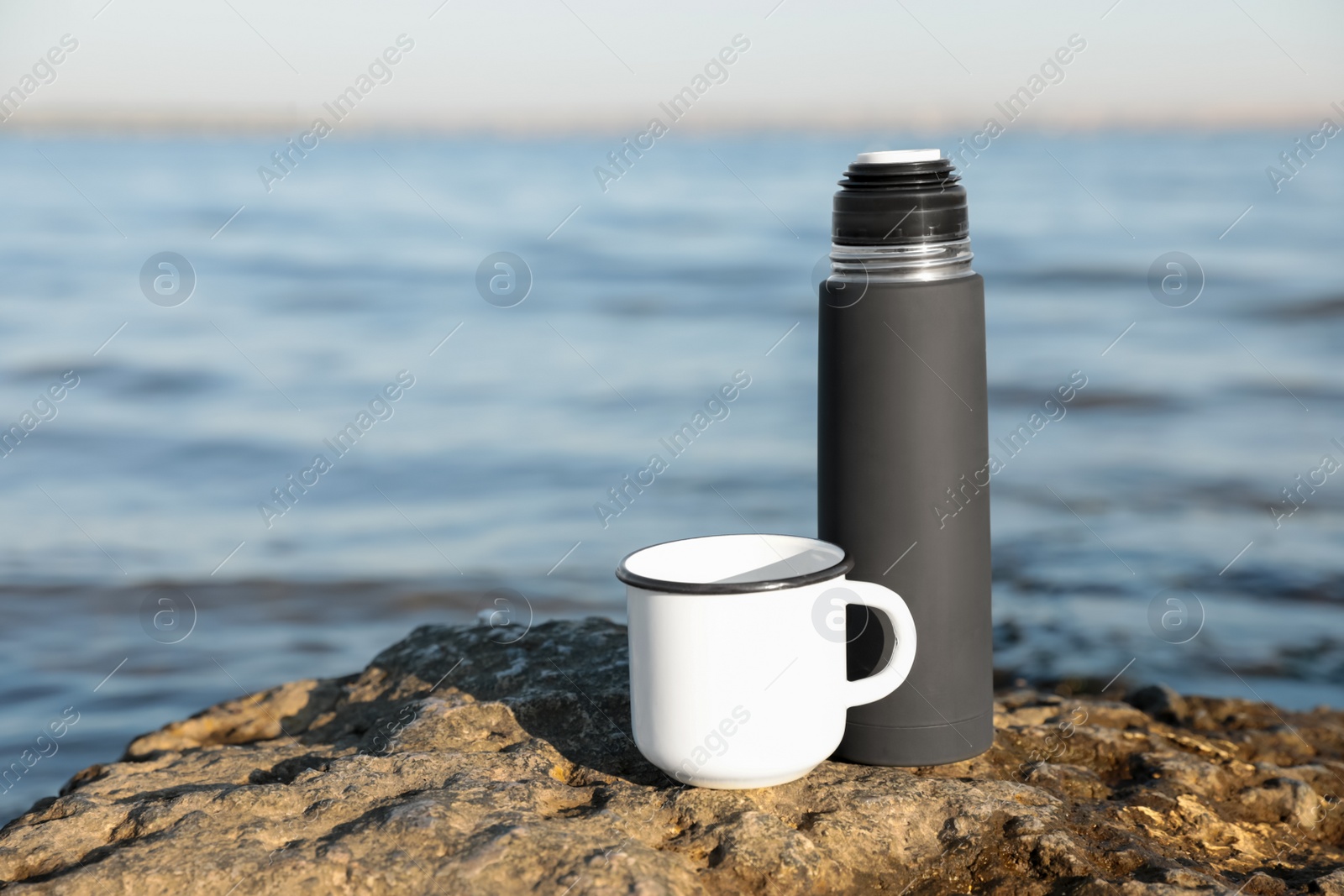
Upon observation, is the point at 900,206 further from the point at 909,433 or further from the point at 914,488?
the point at 914,488

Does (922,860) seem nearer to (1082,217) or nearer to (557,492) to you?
(557,492)

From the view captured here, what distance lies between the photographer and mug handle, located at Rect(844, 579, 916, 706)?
83.3 inches

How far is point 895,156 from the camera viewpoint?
2.19 metres

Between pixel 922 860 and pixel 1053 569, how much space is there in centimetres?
405

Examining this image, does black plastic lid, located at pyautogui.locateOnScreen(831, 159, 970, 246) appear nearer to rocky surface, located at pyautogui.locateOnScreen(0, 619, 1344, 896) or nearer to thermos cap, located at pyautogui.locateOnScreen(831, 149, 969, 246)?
thermos cap, located at pyautogui.locateOnScreen(831, 149, 969, 246)

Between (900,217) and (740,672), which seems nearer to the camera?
(740,672)

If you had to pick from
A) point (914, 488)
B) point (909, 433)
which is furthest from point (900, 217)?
point (914, 488)

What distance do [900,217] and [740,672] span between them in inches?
34.7

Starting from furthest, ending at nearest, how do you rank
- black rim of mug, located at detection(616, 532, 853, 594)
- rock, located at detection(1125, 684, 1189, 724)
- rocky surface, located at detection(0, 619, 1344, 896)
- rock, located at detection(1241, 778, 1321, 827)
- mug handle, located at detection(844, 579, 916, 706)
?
→ rock, located at detection(1125, 684, 1189, 724) → rock, located at detection(1241, 778, 1321, 827) → mug handle, located at detection(844, 579, 916, 706) → black rim of mug, located at detection(616, 532, 853, 594) → rocky surface, located at detection(0, 619, 1344, 896)

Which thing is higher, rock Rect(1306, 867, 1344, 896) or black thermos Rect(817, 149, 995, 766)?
black thermos Rect(817, 149, 995, 766)

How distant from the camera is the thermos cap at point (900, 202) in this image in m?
2.17

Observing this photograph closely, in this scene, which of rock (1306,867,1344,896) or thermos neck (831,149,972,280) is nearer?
rock (1306,867,1344,896)

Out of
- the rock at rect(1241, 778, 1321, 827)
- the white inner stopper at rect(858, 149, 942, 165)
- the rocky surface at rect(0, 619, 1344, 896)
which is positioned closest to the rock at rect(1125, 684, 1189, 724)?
the rocky surface at rect(0, 619, 1344, 896)

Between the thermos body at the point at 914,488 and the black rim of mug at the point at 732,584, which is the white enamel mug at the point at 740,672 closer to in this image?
the black rim of mug at the point at 732,584
